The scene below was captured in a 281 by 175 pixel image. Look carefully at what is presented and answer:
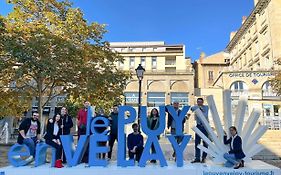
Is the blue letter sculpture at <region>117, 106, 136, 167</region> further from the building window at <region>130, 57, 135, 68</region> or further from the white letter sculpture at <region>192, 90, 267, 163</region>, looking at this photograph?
the building window at <region>130, 57, 135, 68</region>

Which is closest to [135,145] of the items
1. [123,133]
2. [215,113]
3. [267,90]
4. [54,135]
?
[123,133]

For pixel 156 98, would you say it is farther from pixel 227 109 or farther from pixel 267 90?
pixel 227 109

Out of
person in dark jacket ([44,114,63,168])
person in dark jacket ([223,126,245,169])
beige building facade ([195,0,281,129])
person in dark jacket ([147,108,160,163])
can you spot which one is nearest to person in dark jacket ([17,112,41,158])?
person in dark jacket ([44,114,63,168])

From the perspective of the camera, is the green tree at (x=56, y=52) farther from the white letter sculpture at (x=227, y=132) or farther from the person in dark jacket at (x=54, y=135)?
the white letter sculpture at (x=227, y=132)

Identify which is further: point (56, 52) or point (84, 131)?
point (56, 52)

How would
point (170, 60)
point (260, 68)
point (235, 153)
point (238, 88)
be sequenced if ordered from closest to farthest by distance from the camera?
1. point (235, 153)
2. point (260, 68)
3. point (238, 88)
4. point (170, 60)

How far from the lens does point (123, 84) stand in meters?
15.1

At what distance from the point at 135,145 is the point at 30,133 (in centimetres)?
304

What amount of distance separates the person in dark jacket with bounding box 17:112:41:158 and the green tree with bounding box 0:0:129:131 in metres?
4.18

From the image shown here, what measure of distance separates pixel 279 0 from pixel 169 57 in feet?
91.5

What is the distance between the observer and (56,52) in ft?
41.7

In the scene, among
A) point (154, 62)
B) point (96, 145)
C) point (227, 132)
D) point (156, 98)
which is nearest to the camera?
point (96, 145)

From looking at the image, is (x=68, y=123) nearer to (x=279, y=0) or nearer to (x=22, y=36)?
(x=22, y=36)

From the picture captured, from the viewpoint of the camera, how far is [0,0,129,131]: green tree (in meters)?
12.0
